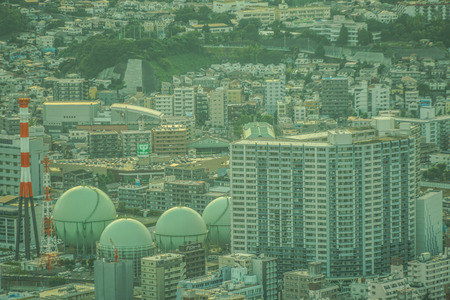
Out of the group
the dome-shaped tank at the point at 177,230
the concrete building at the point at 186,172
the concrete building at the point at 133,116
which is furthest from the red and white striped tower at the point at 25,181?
the concrete building at the point at 133,116

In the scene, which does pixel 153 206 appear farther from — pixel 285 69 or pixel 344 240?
pixel 285 69

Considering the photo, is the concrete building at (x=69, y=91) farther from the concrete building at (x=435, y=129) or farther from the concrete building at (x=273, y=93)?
the concrete building at (x=435, y=129)

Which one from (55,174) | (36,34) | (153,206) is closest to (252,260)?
(153,206)

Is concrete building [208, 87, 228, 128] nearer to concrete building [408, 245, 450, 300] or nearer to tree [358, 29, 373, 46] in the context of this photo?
tree [358, 29, 373, 46]

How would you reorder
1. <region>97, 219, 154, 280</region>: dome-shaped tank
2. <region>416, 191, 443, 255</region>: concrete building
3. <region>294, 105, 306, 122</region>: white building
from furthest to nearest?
<region>294, 105, 306, 122</region>: white building → <region>416, 191, 443, 255</region>: concrete building → <region>97, 219, 154, 280</region>: dome-shaped tank

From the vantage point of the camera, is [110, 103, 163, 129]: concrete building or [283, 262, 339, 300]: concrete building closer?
[283, 262, 339, 300]: concrete building

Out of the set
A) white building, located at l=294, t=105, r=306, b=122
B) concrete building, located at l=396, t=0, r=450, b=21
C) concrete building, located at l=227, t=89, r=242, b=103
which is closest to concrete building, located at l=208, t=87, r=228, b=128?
concrete building, located at l=227, t=89, r=242, b=103

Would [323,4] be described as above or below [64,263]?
above
